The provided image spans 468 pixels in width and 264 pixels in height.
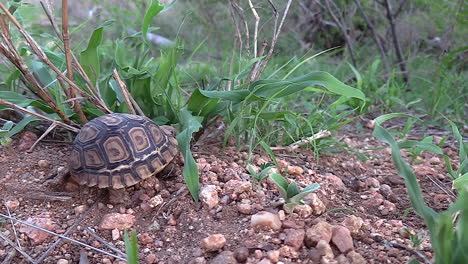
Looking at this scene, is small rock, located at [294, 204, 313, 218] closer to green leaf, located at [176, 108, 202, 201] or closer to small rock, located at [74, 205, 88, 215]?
green leaf, located at [176, 108, 202, 201]

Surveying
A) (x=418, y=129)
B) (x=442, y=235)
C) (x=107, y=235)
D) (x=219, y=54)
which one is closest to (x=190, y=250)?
(x=107, y=235)

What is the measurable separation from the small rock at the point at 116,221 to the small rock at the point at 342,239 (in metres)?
0.80

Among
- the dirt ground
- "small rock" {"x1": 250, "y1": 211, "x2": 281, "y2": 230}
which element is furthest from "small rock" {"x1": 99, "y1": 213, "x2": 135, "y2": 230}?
"small rock" {"x1": 250, "y1": 211, "x2": 281, "y2": 230}

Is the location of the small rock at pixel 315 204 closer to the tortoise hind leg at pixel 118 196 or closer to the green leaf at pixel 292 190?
the green leaf at pixel 292 190

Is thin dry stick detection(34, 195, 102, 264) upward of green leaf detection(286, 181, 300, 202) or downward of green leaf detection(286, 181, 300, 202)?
downward

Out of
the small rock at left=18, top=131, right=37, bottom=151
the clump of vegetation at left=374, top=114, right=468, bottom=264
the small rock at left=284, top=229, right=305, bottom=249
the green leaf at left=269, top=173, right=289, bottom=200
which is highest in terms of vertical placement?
the clump of vegetation at left=374, top=114, right=468, bottom=264

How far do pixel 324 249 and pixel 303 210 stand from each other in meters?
0.26

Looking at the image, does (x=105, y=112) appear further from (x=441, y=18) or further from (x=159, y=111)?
(x=441, y=18)

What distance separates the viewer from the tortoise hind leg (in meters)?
1.98

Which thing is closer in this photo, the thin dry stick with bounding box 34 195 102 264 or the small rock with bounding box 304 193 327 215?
the thin dry stick with bounding box 34 195 102 264

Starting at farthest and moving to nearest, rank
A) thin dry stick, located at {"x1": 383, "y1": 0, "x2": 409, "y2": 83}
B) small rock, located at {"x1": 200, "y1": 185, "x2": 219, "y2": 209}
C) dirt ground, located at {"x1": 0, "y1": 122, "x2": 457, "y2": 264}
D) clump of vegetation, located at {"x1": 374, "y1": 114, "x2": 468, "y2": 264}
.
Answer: thin dry stick, located at {"x1": 383, "y1": 0, "x2": 409, "y2": 83}
small rock, located at {"x1": 200, "y1": 185, "x2": 219, "y2": 209}
dirt ground, located at {"x1": 0, "y1": 122, "x2": 457, "y2": 264}
clump of vegetation, located at {"x1": 374, "y1": 114, "x2": 468, "y2": 264}

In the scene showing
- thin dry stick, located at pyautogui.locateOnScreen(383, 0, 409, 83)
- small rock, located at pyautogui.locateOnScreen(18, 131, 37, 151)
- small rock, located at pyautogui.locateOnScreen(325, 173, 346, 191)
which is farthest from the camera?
thin dry stick, located at pyautogui.locateOnScreen(383, 0, 409, 83)

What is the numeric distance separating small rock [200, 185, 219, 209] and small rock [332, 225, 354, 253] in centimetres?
50

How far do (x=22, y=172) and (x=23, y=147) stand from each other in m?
0.21
